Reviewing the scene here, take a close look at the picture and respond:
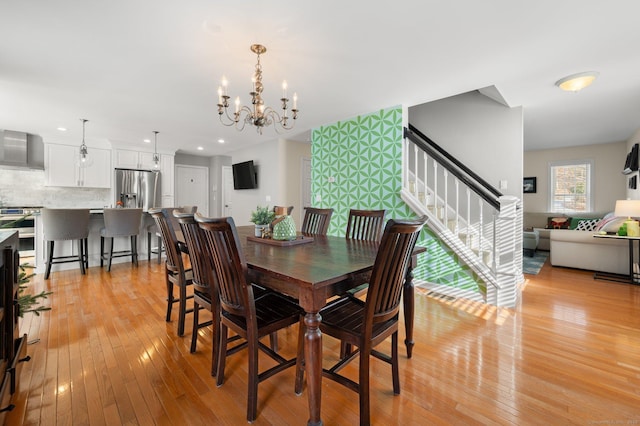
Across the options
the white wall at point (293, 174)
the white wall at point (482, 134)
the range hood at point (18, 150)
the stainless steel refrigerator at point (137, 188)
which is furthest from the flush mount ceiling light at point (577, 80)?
the range hood at point (18, 150)

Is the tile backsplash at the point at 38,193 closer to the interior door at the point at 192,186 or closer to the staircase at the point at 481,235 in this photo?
the interior door at the point at 192,186

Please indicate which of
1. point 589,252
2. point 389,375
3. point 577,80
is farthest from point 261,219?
point 589,252

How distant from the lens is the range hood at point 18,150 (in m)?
4.86

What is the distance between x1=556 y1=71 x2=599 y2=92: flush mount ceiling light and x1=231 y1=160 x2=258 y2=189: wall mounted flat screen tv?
16.3 feet

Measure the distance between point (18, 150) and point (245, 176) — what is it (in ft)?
12.6

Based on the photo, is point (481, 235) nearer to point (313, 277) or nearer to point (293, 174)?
point (313, 277)

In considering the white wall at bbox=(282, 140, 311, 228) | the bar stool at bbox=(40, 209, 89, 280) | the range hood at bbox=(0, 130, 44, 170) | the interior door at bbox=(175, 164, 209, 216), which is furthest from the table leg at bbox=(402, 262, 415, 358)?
the interior door at bbox=(175, 164, 209, 216)

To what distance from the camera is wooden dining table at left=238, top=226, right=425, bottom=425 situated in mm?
1268

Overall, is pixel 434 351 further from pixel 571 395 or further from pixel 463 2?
pixel 463 2

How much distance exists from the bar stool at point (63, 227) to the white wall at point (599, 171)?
30.0ft

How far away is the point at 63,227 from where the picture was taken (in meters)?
3.91

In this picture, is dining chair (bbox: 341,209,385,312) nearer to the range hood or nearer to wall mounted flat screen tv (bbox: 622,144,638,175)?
wall mounted flat screen tv (bbox: 622,144,638,175)

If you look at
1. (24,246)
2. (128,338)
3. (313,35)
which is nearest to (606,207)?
(313,35)

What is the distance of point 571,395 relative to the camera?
1606mm
